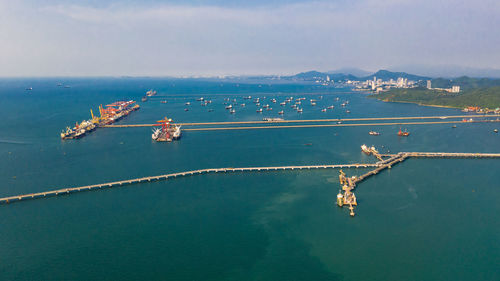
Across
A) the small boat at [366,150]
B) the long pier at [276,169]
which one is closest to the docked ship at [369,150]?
the small boat at [366,150]

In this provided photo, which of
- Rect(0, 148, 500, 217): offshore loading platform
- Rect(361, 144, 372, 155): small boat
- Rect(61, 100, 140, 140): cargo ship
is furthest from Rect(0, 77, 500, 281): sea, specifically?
Rect(61, 100, 140, 140): cargo ship

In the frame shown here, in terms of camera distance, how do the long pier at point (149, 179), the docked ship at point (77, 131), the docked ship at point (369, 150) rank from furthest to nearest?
1. the docked ship at point (77, 131)
2. the docked ship at point (369, 150)
3. the long pier at point (149, 179)

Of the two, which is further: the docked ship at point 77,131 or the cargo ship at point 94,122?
the cargo ship at point 94,122

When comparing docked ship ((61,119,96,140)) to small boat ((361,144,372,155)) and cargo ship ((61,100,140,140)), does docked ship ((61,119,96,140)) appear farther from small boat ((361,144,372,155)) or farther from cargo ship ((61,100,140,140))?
small boat ((361,144,372,155))

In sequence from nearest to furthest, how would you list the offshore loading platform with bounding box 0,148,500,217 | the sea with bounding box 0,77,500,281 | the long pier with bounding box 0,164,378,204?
1. the sea with bounding box 0,77,500,281
2. the offshore loading platform with bounding box 0,148,500,217
3. the long pier with bounding box 0,164,378,204

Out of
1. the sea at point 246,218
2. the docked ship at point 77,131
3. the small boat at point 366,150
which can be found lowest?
the sea at point 246,218

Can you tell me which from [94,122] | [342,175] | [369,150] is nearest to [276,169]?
[342,175]

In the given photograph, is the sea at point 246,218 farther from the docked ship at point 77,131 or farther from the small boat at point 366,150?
the docked ship at point 77,131

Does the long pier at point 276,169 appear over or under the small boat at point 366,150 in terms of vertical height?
under
